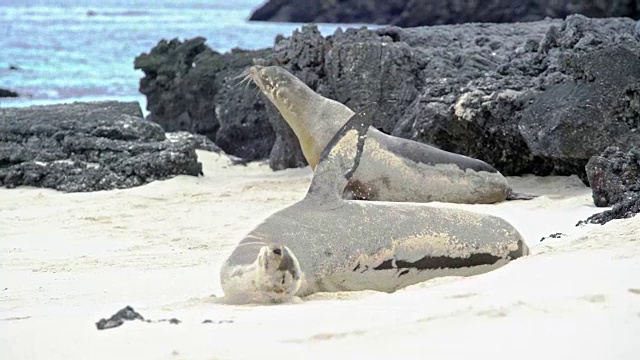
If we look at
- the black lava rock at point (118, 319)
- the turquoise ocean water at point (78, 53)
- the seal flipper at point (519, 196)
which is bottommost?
the turquoise ocean water at point (78, 53)

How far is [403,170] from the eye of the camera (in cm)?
723

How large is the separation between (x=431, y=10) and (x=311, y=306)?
46.4 m

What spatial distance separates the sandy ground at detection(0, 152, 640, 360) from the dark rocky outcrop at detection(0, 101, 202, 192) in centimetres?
193

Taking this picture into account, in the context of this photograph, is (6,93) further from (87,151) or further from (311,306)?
(311,306)

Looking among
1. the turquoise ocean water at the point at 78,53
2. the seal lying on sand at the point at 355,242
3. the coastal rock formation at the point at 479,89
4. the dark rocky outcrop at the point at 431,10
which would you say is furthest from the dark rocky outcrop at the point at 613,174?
the dark rocky outcrop at the point at 431,10

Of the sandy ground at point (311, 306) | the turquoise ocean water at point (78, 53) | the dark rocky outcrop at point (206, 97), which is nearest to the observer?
the sandy ground at point (311, 306)

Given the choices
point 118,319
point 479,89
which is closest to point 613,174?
point 479,89

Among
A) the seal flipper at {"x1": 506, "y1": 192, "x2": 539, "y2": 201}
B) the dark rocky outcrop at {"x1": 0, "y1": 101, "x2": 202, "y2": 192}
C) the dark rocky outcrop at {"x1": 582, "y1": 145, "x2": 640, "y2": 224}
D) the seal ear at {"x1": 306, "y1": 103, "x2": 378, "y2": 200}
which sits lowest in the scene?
the dark rocky outcrop at {"x1": 0, "y1": 101, "x2": 202, "y2": 192}

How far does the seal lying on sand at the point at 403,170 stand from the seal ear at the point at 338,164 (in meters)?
2.73

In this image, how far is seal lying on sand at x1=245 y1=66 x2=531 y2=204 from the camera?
7184mm

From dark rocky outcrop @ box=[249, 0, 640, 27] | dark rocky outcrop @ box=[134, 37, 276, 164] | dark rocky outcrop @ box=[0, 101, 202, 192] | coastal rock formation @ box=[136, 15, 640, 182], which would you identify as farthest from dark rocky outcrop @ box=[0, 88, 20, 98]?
dark rocky outcrop @ box=[249, 0, 640, 27]

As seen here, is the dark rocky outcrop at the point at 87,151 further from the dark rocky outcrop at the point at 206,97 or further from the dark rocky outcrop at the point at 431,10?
the dark rocky outcrop at the point at 431,10

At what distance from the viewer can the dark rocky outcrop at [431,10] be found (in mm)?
34812

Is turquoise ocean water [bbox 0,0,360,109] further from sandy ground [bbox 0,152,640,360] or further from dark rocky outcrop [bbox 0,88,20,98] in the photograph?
sandy ground [bbox 0,152,640,360]
